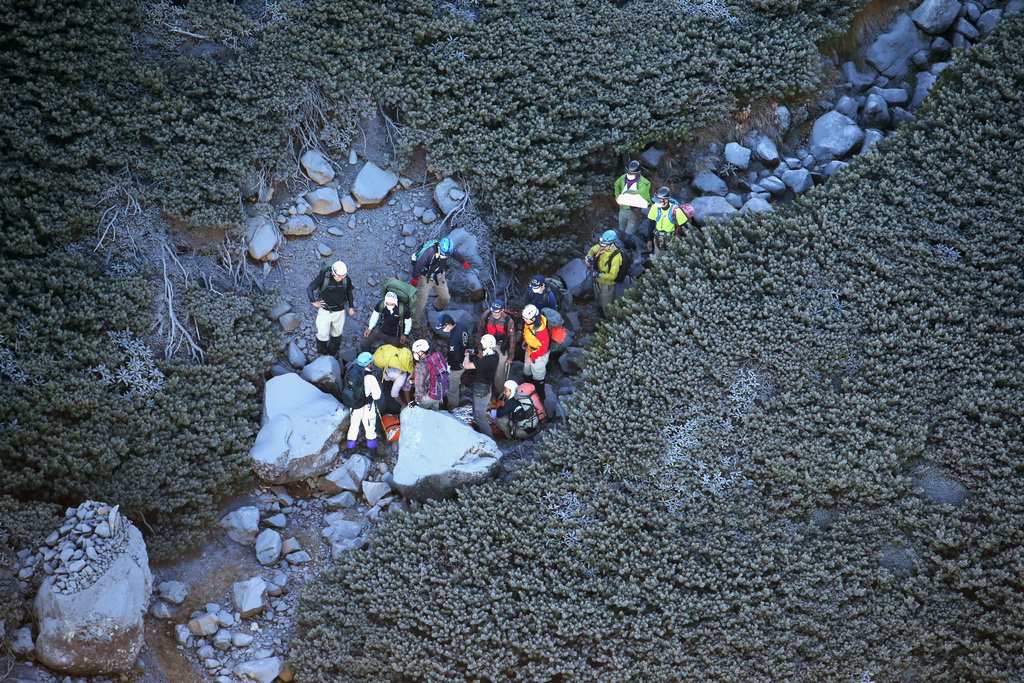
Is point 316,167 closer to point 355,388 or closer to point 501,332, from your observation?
point 355,388

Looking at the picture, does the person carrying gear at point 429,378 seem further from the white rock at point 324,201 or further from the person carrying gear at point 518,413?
the white rock at point 324,201

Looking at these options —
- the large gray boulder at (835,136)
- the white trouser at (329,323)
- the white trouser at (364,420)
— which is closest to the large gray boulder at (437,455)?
the white trouser at (364,420)

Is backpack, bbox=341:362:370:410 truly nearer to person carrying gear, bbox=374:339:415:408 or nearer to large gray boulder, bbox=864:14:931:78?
person carrying gear, bbox=374:339:415:408

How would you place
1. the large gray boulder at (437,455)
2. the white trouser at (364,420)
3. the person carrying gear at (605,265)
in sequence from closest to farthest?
the large gray boulder at (437,455) → the white trouser at (364,420) → the person carrying gear at (605,265)

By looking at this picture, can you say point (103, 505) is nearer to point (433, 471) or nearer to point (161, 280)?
point (161, 280)

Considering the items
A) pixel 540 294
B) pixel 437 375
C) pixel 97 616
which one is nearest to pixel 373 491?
pixel 437 375

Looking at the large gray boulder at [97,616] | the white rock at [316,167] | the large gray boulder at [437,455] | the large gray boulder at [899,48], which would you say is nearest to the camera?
the large gray boulder at [97,616]
